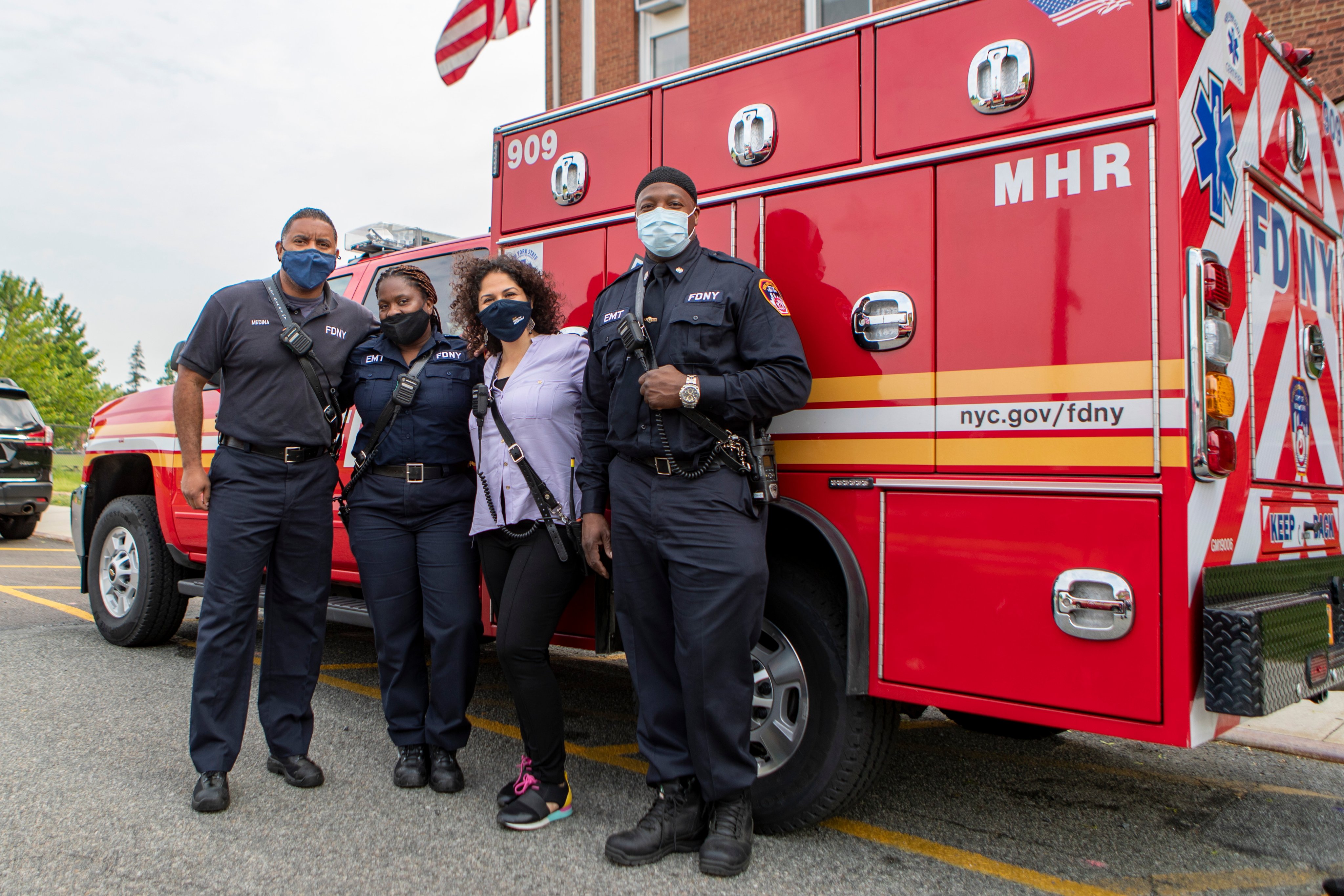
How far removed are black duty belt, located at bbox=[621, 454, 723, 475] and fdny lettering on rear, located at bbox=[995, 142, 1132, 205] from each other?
3.70ft

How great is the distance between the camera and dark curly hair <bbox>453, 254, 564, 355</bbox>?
139 inches

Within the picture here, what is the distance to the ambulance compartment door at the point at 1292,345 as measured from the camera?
301 centimetres

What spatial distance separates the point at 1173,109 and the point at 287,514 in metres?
3.12

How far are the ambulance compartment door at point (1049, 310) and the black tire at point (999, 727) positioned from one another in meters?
1.48

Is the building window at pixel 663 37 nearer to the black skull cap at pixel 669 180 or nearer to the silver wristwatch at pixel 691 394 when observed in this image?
the black skull cap at pixel 669 180

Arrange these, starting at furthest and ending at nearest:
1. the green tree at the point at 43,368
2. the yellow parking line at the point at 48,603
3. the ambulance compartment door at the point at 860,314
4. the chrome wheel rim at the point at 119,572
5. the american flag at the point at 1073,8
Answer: the green tree at the point at 43,368
the yellow parking line at the point at 48,603
the chrome wheel rim at the point at 119,572
the ambulance compartment door at the point at 860,314
the american flag at the point at 1073,8

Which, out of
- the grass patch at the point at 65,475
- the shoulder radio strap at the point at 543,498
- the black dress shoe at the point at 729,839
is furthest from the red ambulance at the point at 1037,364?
the grass patch at the point at 65,475

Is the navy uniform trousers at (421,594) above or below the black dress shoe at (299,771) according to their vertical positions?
above

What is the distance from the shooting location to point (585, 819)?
129 inches

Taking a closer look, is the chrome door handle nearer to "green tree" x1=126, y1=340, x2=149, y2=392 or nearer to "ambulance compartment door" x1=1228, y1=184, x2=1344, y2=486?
"ambulance compartment door" x1=1228, y1=184, x2=1344, y2=486

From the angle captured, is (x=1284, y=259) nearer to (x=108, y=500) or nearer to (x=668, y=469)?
(x=668, y=469)

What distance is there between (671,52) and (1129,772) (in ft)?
→ 35.0

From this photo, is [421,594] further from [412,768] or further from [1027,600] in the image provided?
[1027,600]

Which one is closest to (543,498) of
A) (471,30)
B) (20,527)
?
(471,30)
